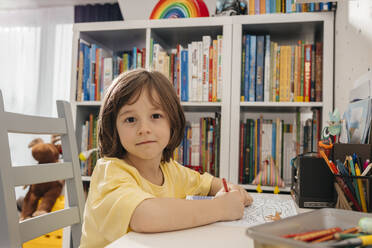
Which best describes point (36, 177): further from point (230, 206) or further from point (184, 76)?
point (184, 76)

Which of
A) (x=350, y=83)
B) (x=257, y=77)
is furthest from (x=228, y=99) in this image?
(x=350, y=83)

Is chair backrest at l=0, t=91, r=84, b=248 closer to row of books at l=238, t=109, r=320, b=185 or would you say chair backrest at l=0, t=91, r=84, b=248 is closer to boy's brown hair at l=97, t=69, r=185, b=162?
boy's brown hair at l=97, t=69, r=185, b=162

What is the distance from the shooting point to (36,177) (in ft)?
2.94

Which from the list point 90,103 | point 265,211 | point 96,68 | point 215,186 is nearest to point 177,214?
point 265,211

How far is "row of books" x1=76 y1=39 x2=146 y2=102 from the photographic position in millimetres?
1729

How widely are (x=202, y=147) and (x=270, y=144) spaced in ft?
1.11

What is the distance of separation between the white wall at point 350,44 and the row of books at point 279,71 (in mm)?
118

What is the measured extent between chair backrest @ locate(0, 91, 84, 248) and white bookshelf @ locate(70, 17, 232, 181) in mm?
658

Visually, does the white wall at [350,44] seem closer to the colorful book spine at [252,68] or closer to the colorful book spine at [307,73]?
the colorful book spine at [307,73]

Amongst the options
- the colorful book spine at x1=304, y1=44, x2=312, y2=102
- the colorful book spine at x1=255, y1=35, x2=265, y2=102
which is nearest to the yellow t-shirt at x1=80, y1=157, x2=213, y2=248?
the colorful book spine at x1=255, y1=35, x2=265, y2=102

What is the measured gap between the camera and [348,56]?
1214 millimetres

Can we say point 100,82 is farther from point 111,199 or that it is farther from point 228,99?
point 111,199

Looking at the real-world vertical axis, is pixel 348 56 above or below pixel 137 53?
below

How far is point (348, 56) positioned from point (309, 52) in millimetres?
330
